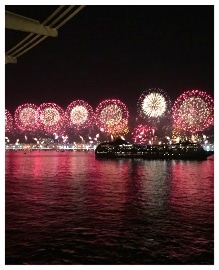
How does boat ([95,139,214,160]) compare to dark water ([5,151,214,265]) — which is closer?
dark water ([5,151,214,265])

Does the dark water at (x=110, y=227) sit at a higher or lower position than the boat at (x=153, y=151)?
lower

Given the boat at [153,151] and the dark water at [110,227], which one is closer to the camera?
the dark water at [110,227]

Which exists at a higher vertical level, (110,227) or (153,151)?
(153,151)

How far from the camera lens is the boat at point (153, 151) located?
79938 mm

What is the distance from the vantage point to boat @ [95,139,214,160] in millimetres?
79938

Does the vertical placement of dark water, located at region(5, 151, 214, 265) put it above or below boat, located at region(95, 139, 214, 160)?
below

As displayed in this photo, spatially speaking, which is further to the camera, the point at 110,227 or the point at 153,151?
the point at 153,151

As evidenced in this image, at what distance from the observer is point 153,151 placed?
8462cm
